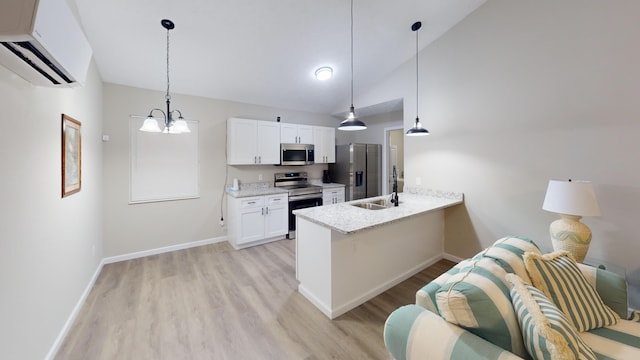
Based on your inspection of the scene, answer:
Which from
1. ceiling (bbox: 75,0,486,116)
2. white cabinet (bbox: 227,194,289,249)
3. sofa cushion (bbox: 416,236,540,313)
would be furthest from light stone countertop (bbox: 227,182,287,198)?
sofa cushion (bbox: 416,236,540,313)

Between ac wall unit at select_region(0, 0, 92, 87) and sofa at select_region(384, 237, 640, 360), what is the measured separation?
2123mm

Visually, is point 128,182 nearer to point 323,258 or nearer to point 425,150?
point 323,258

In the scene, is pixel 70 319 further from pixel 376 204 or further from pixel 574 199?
pixel 574 199

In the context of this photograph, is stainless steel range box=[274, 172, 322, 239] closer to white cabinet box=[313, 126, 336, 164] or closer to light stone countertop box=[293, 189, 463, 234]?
white cabinet box=[313, 126, 336, 164]

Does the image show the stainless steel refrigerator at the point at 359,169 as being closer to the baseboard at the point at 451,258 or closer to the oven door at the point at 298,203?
the oven door at the point at 298,203

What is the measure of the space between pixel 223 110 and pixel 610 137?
4950 millimetres

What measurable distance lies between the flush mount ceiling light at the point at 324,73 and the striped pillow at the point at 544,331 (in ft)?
12.1

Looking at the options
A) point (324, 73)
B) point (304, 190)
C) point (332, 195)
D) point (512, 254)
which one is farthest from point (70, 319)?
point (324, 73)

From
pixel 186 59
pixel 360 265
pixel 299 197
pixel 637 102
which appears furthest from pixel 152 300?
pixel 637 102

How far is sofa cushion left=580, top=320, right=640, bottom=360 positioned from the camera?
125 cm

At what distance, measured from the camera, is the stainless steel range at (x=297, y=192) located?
14.8ft

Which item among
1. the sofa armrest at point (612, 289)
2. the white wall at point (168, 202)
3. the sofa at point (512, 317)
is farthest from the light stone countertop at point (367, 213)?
the white wall at point (168, 202)

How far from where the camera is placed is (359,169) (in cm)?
528

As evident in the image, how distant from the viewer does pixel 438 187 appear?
3658mm
